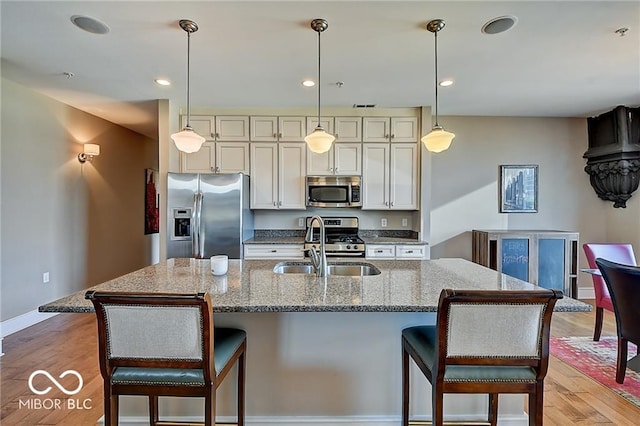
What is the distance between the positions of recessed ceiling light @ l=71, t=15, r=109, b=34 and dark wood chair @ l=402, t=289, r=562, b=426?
9.03 feet

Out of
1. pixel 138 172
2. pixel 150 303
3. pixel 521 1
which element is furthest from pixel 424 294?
pixel 138 172

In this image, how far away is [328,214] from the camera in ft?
15.3

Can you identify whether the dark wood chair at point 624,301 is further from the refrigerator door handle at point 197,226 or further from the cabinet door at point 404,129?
the refrigerator door handle at point 197,226

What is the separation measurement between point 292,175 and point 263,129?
688 mm

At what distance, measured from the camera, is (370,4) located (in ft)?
6.93

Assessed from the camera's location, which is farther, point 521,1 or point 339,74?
point 339,74

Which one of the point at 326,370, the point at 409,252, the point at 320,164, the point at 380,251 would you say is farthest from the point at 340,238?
the point at 326,370

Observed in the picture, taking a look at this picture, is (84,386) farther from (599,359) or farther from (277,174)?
→ (599,359)

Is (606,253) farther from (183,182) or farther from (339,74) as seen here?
(183,182)

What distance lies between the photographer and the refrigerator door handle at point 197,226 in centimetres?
364

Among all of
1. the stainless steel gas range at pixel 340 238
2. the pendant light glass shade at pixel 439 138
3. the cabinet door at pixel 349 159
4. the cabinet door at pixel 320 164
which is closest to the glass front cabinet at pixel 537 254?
the stainless steel gas range at pixel 340 238

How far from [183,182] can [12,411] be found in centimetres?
232

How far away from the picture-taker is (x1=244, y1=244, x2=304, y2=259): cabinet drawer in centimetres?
391

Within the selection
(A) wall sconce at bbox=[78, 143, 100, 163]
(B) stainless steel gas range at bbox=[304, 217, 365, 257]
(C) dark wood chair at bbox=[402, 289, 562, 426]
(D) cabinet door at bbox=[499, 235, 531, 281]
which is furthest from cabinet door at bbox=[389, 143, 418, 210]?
(A) wall sconce at bbox=[78, 143, 100, 163]
